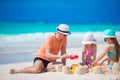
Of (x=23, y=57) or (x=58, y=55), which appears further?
(x=23, y=57)

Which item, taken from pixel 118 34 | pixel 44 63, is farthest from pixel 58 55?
pixel 118 34

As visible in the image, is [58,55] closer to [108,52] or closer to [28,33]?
[108,52]

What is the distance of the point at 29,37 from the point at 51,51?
52 cm

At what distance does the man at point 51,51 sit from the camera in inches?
85.3

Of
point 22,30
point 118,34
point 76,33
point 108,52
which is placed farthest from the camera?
point 22,30

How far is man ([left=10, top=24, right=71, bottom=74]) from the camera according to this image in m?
2.17

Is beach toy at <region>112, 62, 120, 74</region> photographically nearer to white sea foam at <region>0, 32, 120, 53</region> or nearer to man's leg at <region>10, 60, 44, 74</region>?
white sea foam at <region>0, 32, 120, 53</region>

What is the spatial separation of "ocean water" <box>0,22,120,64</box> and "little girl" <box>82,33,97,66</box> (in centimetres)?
15

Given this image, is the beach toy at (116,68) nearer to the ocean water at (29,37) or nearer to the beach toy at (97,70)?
the beach toy at (97,70)

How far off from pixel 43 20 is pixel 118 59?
0.68m

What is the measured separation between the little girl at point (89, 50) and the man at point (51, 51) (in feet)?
0.50

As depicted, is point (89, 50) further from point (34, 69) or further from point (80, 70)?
point (34, 69)

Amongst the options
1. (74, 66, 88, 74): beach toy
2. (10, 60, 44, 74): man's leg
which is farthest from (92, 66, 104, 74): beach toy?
(10, 60, 44, 74): man's leg

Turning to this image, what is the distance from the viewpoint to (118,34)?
2.42 meters
